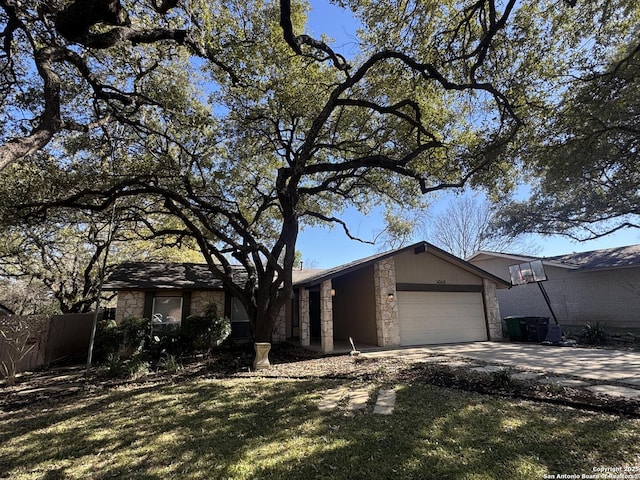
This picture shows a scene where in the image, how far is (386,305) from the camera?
454 inches

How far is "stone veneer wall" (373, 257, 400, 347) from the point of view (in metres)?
11.4

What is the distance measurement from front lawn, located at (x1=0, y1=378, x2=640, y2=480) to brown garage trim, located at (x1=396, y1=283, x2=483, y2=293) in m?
6.58

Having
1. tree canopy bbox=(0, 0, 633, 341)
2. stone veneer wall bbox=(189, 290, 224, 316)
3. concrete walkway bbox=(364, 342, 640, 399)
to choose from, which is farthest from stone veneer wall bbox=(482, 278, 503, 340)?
stone veneer wall bbox=(189, 290, 224, 316)

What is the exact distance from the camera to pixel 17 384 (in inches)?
309

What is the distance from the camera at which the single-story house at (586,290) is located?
14773mm

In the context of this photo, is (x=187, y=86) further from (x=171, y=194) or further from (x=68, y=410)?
(x=68, y=410)

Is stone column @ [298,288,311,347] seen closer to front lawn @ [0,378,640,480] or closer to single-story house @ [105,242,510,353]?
single-story house @ [105,242,510,353]

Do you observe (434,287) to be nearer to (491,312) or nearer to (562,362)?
(491,312)

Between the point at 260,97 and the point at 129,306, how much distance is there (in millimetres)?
8684

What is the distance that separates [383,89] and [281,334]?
A: 33.1 feet

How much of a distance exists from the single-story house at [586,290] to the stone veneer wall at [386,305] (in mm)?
9851

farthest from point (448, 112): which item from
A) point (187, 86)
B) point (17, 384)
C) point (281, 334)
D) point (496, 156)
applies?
point (17, 384)

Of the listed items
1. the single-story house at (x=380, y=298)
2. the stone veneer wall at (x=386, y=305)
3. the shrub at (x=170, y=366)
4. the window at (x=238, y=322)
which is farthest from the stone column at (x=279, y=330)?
the shrub at (x=170, y=366)

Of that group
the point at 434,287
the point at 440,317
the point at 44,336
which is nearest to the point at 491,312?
the point at 440,317
